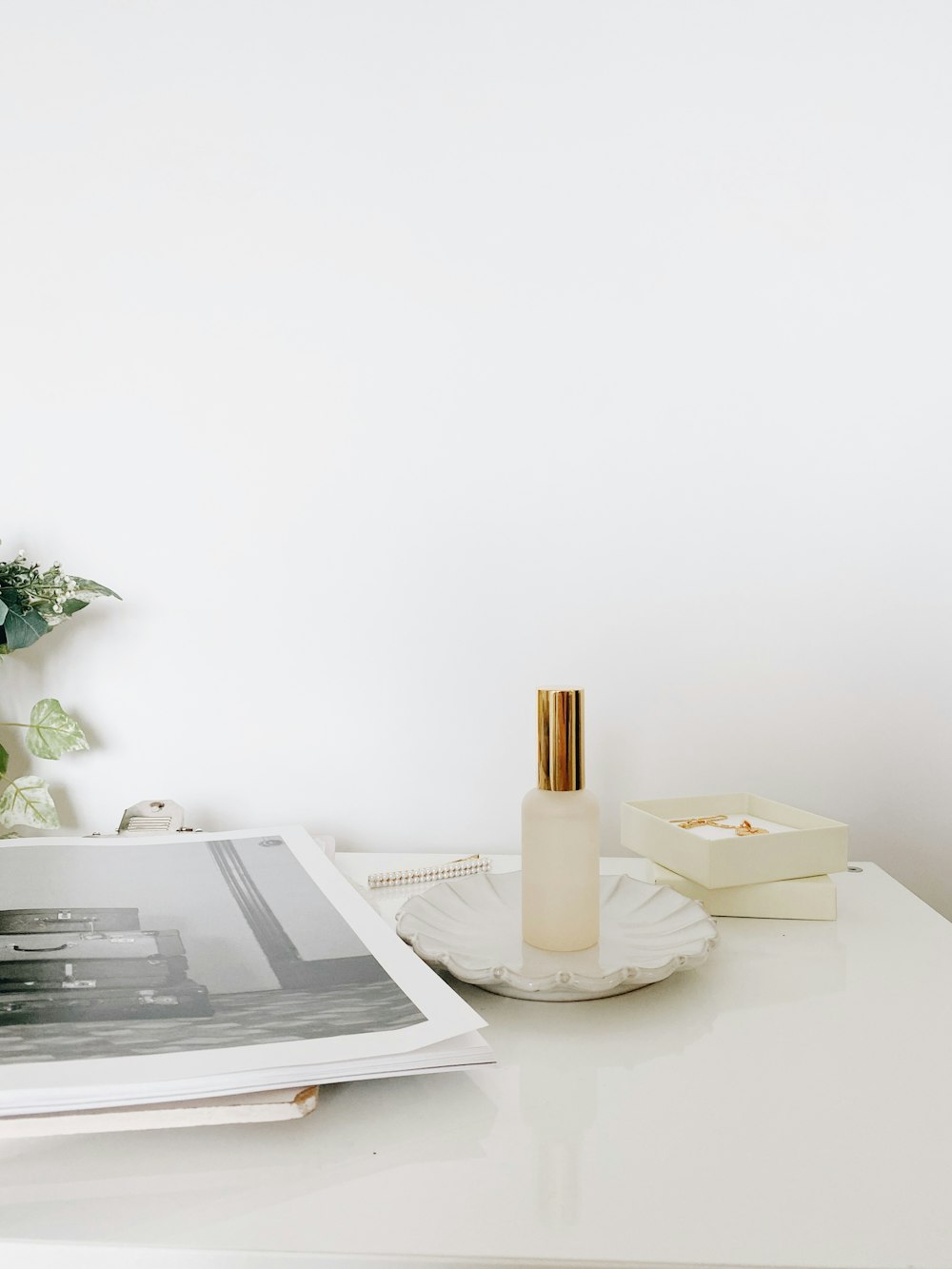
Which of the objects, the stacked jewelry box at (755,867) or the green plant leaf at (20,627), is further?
the green plant leaf at (20,627)

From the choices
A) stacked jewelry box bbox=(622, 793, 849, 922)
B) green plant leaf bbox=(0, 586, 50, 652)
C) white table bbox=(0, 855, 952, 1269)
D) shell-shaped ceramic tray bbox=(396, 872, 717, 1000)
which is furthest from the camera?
green plant leaf bbox=(0, 586, 50, 652)

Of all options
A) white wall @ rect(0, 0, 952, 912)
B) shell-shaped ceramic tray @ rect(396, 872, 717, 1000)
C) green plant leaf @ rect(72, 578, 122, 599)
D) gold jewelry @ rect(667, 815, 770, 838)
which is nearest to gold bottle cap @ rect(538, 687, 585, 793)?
shell-shaped ceramic tray @ rect(396, 872, 717, 1000)

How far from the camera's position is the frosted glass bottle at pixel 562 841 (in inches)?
22.0

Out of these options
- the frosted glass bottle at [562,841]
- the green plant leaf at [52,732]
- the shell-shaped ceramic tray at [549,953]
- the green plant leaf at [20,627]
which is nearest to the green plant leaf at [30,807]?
the green plant leaf at [52,732]

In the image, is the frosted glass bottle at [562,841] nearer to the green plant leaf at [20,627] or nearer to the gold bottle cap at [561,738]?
the gold bottle cap at [561,738]

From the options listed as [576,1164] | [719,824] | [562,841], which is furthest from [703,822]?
[576,1164]

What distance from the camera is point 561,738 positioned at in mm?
557

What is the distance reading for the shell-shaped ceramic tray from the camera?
1.69 ft

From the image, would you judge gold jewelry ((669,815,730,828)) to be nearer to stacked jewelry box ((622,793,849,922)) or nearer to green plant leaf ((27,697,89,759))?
stacked jewelry box ((622,793,849,922))

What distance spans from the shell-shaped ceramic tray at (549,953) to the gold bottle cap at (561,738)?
0.10m

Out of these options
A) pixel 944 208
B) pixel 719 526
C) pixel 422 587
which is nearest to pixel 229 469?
pixel 422 587

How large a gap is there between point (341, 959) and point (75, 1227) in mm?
194

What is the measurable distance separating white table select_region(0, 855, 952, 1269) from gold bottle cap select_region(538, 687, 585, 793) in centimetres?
13

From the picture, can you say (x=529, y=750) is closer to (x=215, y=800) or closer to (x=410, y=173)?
(x=215, y=800)
